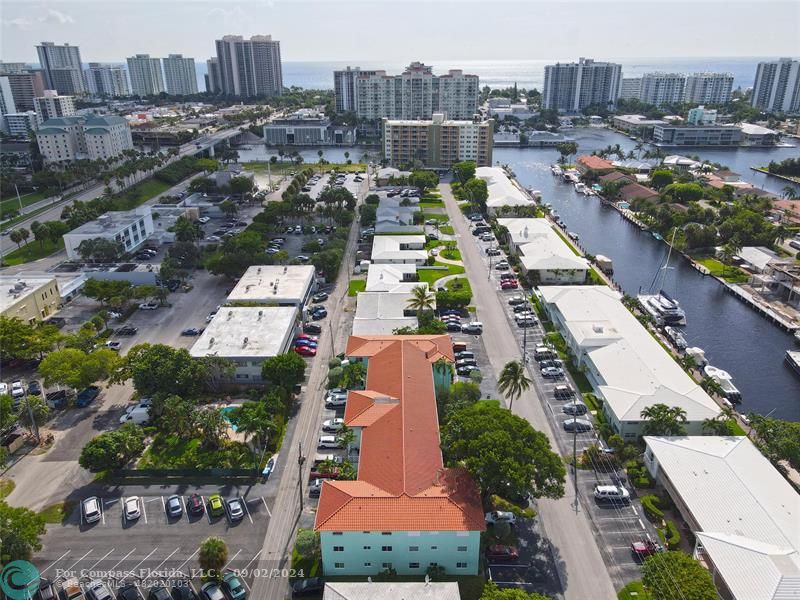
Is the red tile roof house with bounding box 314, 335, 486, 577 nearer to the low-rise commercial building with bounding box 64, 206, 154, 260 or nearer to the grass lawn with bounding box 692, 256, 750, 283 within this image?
the grass lawn with bounding box 692, 256, 750, 283

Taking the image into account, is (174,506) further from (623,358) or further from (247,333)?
(623,358)

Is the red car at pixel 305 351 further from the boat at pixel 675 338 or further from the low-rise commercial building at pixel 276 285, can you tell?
the boat at pixel 675 338

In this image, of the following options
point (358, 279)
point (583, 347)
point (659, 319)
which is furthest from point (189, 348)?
point (659, 319)

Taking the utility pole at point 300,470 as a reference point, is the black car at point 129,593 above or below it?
below

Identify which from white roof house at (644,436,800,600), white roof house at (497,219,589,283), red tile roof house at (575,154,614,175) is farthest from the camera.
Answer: red tile roof house at (575,154,614,175)

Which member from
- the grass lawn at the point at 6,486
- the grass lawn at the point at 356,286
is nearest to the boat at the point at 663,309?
the grass lawn at the point at 356,286

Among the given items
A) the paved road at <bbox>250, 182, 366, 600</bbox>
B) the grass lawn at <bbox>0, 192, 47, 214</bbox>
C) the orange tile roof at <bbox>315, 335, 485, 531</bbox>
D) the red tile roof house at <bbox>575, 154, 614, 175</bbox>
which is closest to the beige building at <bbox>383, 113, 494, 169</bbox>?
the red tile roof house at <bbox>575, 154, 614, 175</bbox>
